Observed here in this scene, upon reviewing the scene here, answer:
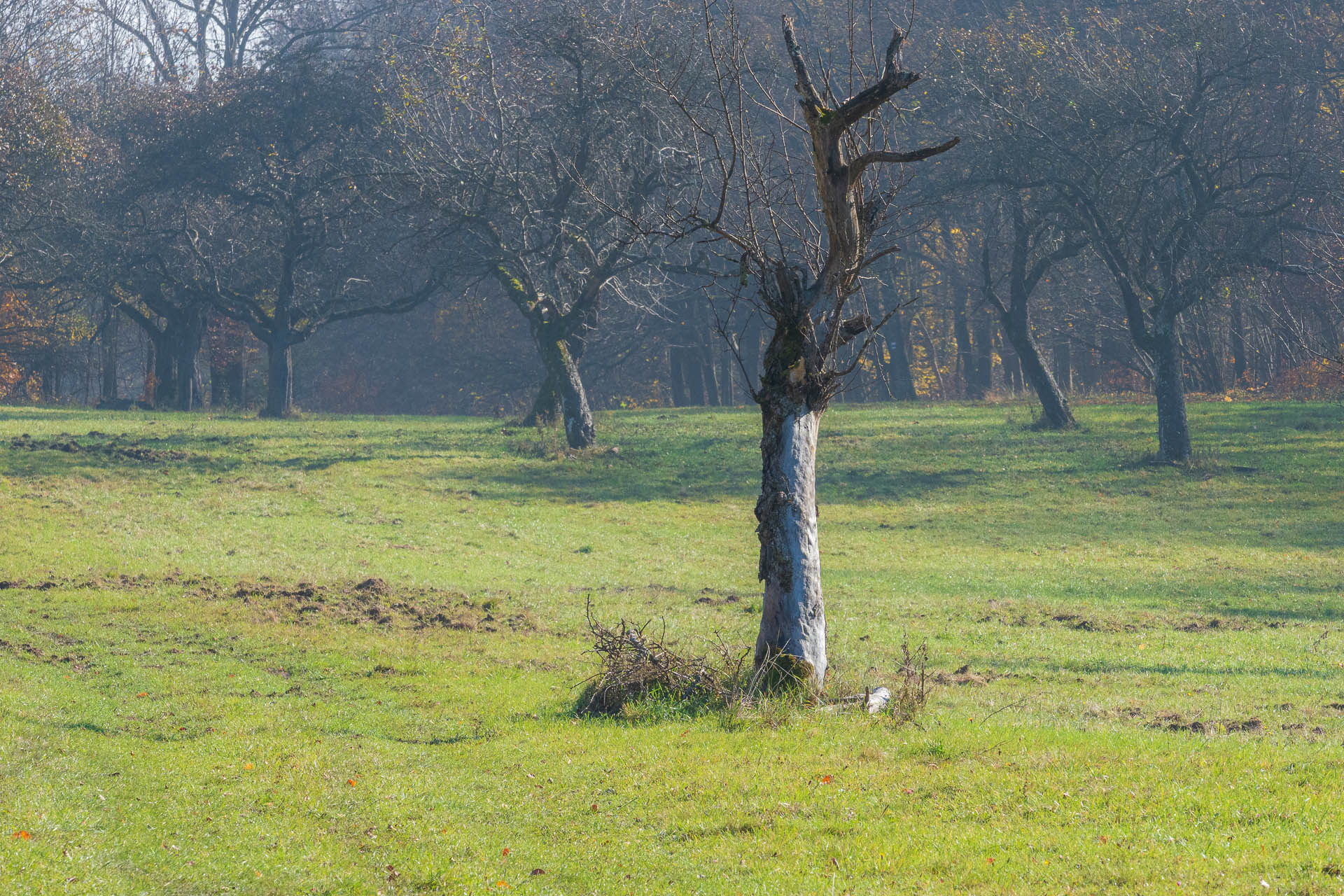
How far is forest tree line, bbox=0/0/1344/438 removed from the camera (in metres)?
38.2

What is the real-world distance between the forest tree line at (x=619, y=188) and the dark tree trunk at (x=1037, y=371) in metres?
0.14

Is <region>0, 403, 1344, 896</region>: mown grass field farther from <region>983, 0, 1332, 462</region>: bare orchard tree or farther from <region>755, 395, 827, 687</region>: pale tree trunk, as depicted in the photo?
<region>983, 0, 1332, 462</region>: bare orchard tree

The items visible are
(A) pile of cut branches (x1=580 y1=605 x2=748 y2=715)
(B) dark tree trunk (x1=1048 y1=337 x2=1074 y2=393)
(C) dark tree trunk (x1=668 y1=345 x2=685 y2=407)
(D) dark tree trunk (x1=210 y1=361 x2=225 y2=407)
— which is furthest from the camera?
(C) dark tree trunk (x1=668 y1=345 x2=685 y2=407)

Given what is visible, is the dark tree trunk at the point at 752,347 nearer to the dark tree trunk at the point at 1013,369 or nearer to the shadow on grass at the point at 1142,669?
the dark tree trunk at the point at 1013,369

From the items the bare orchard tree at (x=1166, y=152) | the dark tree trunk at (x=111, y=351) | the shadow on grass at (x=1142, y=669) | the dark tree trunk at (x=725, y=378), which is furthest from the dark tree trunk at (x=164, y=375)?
the shadow on grass at (x=1142, y=669)

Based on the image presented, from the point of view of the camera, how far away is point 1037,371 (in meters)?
44.4

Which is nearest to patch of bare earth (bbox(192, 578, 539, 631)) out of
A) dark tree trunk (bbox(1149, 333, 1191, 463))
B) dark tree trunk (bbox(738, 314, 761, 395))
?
dark tree trunk (bbox(1149, 333, 1191, 463))

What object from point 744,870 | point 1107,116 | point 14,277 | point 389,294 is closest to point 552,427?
point 389,294

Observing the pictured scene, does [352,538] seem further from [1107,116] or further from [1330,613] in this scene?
[1107,116]

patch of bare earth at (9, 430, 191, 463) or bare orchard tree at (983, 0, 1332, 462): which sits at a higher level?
bare orchard tree at (983, 0, 1332, 462)

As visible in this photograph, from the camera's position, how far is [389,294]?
59031mm

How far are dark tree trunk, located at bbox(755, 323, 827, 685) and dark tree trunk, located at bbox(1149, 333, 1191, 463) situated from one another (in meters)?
28.3

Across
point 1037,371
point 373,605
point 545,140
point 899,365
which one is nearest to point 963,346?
point 899,365

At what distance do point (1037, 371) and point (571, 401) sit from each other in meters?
17.9
